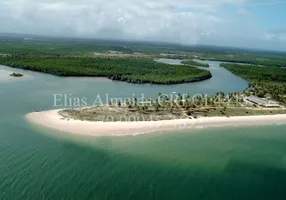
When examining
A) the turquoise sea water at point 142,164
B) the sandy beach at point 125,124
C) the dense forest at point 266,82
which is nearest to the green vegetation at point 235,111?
the sandy beach at point 125,124

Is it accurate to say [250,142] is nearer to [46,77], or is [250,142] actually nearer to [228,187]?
[228,187]

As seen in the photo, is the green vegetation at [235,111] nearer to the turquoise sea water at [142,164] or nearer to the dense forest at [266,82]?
the turquoise sea water at [142,164]

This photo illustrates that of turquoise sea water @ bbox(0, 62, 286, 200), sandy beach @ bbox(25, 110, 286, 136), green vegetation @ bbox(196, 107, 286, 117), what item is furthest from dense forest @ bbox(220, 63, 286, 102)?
turquoise sea water @ bbox(0, 62, 286, 200)

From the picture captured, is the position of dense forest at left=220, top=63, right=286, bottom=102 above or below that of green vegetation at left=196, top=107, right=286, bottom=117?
above

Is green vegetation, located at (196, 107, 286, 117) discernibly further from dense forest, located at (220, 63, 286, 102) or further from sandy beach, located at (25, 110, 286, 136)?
dense forest, located at (220, 63, 286, 102)

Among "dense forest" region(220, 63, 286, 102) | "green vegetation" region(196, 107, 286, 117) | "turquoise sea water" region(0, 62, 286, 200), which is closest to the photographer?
"turquoise sea water" region(0, 62, 286, 200)

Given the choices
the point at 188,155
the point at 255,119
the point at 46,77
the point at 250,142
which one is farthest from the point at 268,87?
the point at 46,77
